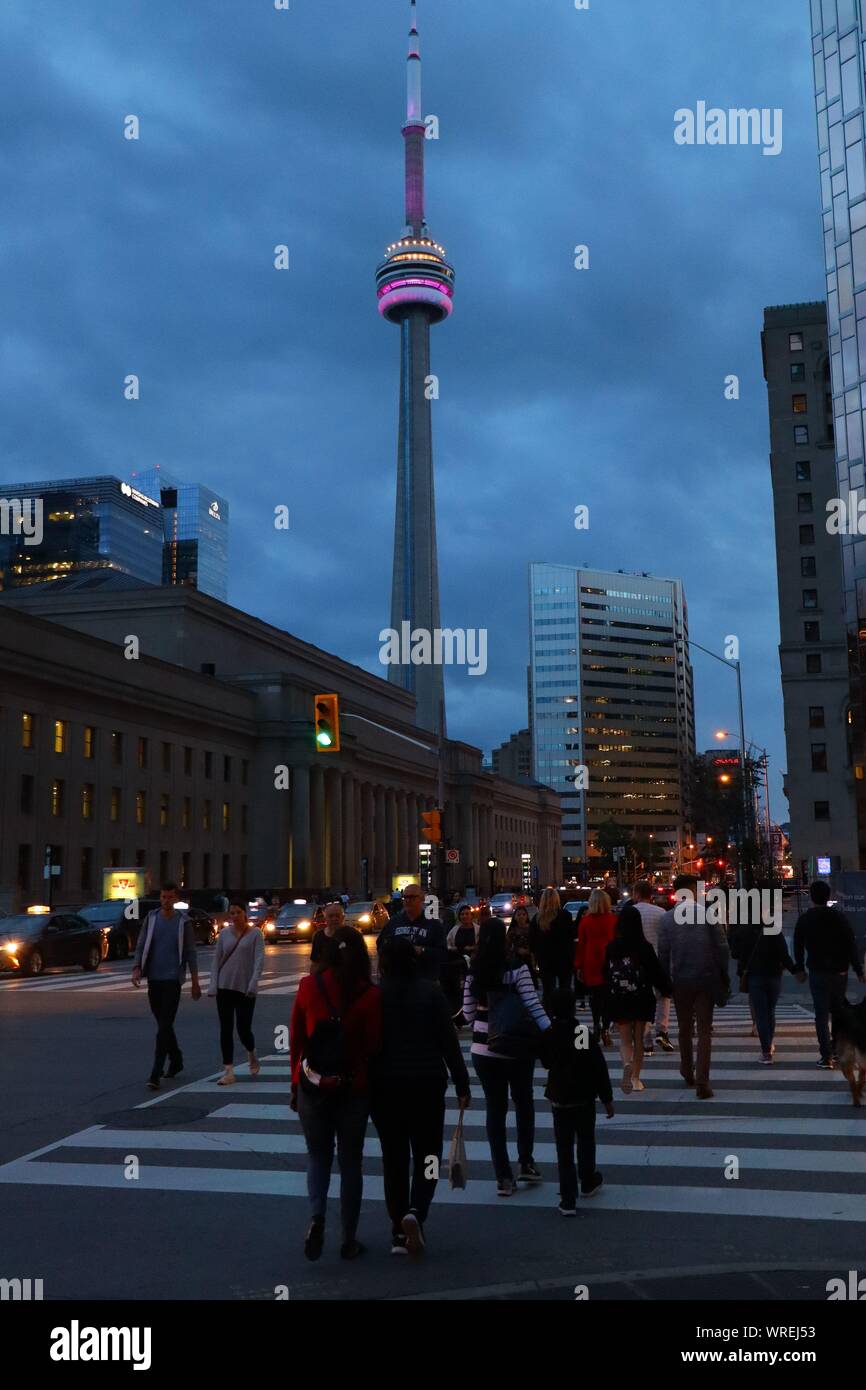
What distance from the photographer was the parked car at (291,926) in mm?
48250

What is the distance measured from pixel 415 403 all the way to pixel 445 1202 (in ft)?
573

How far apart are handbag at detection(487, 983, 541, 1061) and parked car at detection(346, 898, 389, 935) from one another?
3979 cm

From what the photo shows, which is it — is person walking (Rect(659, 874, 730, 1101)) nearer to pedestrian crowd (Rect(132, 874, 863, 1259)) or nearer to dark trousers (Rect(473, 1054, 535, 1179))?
pedestrian crowd (Rect(132, 874, 863, 1259))

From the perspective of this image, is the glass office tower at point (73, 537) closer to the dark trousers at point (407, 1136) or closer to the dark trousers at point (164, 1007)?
the dark trousers at point (164, 1007)

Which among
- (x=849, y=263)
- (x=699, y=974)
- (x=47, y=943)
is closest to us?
(x=699, y=974)

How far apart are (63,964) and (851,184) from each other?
49.6m

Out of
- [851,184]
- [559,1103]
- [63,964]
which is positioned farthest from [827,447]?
[559,1103]

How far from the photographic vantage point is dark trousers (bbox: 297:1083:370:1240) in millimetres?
7000

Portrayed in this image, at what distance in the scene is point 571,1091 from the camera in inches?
305

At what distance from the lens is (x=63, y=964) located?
31250 millimetres

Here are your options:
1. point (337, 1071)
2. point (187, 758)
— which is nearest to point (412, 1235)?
point (337, 1071)

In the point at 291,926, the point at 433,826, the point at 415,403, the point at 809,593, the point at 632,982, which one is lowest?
the point at 291,926

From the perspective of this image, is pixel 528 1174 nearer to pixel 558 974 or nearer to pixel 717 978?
pixel 717 978
